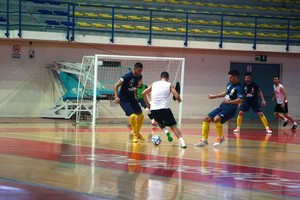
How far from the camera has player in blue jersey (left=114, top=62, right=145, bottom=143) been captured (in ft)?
62.1

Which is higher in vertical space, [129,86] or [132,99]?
→ [129,86]

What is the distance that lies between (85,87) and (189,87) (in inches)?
253

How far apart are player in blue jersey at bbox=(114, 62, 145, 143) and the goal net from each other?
22.5ft

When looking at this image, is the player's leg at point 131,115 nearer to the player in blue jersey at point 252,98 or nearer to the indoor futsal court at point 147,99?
the indoor futsal court at point 147,99

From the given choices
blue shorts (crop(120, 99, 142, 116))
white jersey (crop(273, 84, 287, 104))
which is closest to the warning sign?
white jersey (crop(273, 84, 287, 104))

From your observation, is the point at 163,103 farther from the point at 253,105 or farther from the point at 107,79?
the point at 107,79

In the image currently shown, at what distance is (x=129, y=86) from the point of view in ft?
63.1

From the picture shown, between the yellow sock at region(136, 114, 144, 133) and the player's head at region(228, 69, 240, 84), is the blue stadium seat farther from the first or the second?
the player's head at region(228, 69, 240, 84)

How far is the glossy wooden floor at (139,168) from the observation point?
10.1 meters

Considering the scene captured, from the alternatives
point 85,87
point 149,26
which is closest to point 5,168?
point 85,87

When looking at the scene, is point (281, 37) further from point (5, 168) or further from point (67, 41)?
point (5, 168)

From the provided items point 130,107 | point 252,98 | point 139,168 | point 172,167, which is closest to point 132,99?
point 130,107

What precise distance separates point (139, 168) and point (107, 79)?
53.7 ft

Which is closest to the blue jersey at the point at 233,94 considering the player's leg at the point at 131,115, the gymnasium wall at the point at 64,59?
the player's leg at the point at 131,115
